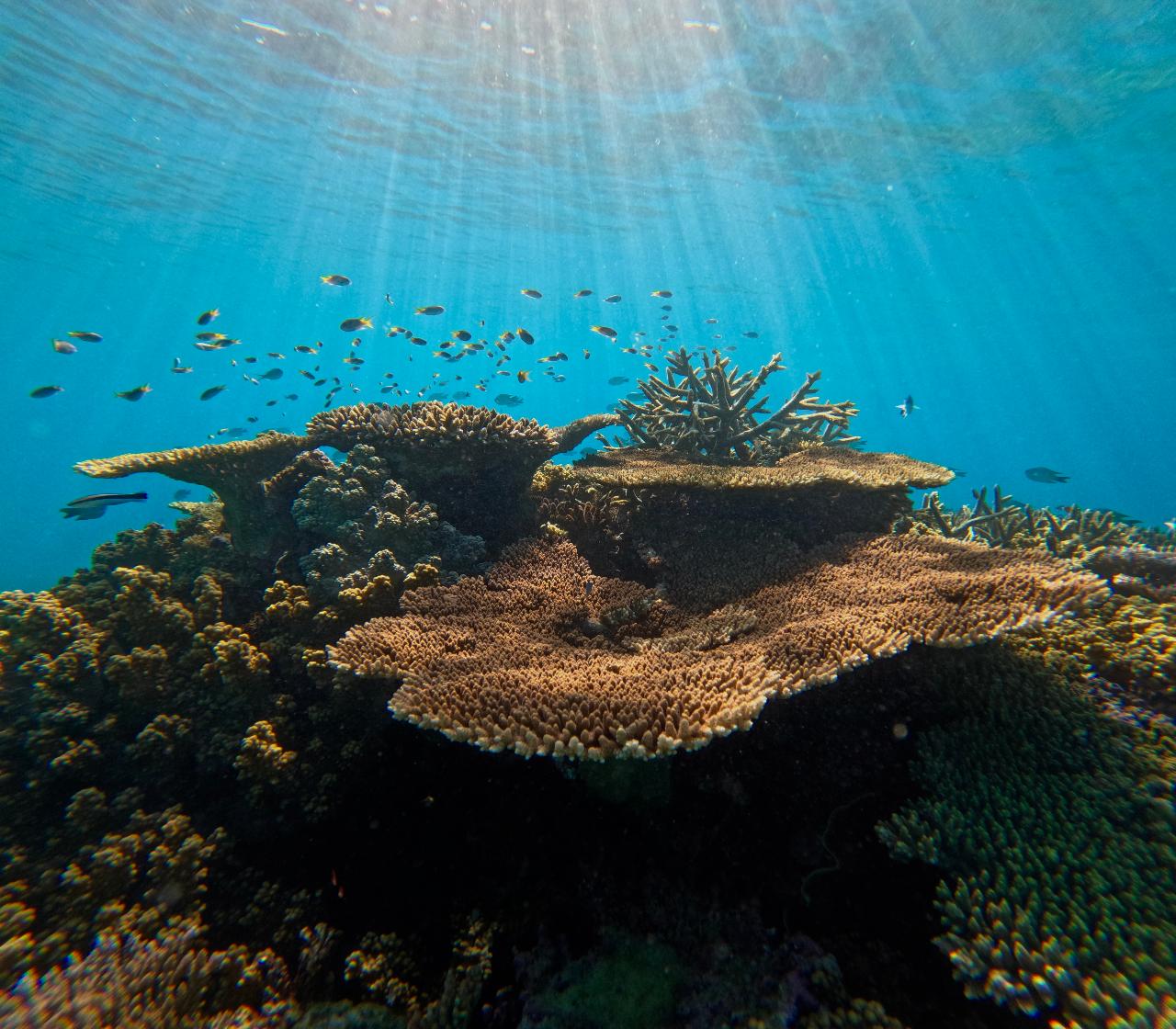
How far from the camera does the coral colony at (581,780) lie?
9.41 feet

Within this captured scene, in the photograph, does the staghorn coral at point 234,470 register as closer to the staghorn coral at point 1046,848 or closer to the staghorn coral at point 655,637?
the staghorn coral at point 655,637

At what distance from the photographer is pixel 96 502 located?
23.7ft

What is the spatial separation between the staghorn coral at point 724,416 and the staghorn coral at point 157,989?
6297 millimetres

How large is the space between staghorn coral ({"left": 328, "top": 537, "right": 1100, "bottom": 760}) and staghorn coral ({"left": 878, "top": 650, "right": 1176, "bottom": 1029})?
617 mm

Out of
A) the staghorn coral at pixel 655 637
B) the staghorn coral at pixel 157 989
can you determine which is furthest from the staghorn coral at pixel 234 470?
the staghorn coral at pixel 157 989

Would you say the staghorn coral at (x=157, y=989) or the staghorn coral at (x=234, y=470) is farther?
the staghorn coral at (x=234, y=470)

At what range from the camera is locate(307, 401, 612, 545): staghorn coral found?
20.2 ft

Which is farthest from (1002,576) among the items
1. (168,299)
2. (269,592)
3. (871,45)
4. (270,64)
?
(168,299)

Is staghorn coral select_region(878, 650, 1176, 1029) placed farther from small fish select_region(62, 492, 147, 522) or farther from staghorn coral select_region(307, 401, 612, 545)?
small fish select_region(62, 492, 147, 522)

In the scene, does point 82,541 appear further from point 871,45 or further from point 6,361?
point 6,361

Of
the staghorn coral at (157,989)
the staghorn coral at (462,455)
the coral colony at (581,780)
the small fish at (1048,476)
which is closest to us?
the staghorn coral at (157,989)

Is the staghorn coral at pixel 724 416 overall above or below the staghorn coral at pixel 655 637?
above

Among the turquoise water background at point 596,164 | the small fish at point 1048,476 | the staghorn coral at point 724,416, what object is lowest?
the staghorn coral at point 724,416

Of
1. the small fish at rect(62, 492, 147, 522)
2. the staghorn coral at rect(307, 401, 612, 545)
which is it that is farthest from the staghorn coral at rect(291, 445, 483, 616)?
the small fish at rect(62, 492, 147, 522)
